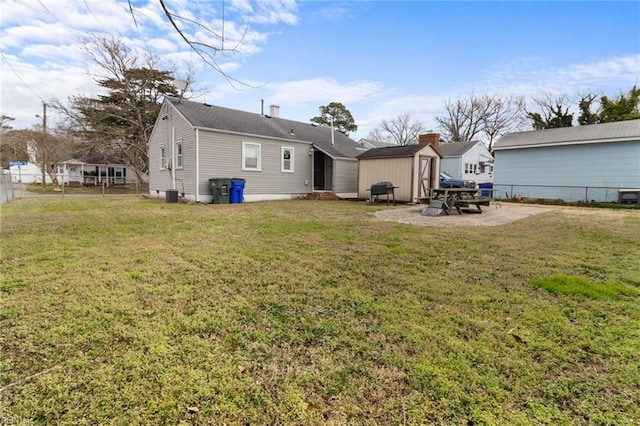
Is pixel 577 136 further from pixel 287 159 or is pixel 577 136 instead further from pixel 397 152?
pixel 287 159

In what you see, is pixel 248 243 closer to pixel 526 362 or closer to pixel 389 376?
pixel 389 376

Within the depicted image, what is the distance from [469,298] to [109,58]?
25.7m

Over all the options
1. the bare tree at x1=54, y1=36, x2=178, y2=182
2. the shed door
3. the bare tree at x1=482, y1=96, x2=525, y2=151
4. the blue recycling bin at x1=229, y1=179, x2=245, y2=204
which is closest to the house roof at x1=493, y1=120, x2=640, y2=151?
the shed door

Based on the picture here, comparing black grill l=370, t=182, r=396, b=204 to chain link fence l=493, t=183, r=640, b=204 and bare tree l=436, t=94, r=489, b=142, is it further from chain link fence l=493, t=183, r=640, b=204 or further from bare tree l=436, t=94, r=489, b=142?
bare tree l=436, t=94, r=489, b=142

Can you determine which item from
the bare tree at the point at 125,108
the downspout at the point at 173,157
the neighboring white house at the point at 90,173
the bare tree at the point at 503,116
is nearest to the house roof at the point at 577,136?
the downspout at the point at 173,157

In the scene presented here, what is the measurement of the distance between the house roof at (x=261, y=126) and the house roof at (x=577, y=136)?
29.7 ft

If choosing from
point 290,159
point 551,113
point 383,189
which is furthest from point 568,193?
point 551,113

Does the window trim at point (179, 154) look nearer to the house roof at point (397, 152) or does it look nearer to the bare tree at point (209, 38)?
the house roof at point (397, 152)

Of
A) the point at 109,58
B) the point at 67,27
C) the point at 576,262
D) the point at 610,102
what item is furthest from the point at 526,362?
the point at 610,102

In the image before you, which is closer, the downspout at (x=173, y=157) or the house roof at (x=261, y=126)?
the house roof at (x=261, y=126)

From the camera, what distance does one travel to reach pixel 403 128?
155ft

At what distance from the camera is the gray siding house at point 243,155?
44.0 ft

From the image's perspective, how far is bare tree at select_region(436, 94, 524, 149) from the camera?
3812 centimetres

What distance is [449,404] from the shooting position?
1763 millimetres
